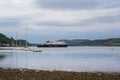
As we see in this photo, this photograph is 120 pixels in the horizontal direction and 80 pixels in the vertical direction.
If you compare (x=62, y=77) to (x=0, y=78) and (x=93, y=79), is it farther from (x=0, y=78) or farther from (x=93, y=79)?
(x=0, y=78)

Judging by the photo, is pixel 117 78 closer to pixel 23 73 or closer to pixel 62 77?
pixel 62 77

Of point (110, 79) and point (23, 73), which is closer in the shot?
point (110, 79)

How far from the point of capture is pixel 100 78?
1805 cm

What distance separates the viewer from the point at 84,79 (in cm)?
1766

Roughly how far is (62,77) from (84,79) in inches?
49.1

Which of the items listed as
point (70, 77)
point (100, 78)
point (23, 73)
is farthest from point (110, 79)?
point (23, 73)

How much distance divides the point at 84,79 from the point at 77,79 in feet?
1.11

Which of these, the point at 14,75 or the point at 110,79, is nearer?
the point at 110,79

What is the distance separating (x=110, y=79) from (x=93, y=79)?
816 mm

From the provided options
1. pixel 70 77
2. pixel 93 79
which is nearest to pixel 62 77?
pixel 70 77

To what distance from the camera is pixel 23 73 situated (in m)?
19.9

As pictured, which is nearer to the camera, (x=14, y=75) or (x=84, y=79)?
(x=84, y=79)

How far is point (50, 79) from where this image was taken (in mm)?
17625

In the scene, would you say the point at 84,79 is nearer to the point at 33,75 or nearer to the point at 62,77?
the point at 62,77
